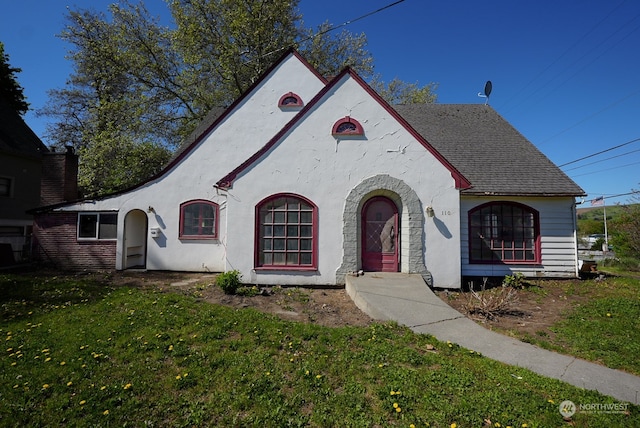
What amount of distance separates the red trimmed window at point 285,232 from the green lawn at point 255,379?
3114mm

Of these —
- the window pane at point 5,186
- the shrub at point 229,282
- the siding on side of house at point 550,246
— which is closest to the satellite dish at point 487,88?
the siding on side of house at point 550,246

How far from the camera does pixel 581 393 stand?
11.4 feet

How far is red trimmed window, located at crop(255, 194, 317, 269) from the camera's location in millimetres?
8750

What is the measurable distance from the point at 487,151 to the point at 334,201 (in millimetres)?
7427

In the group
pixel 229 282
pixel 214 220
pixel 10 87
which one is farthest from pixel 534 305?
pixel 10 87

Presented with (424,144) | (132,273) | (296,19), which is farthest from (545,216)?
(296,19)

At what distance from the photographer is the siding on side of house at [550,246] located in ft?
33.4

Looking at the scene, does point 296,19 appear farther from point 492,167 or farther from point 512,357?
point 512,357

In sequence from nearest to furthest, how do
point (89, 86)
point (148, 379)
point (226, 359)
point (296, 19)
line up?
point (148, 379) → point (226, 359) → point (296, 19) → point (89, 86)

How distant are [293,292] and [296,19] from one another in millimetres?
20484

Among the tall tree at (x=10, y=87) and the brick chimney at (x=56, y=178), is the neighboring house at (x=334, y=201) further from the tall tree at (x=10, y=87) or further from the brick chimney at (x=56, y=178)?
the tall tree at (x=10, y=87)

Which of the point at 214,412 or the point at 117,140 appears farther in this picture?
the point at 117,140

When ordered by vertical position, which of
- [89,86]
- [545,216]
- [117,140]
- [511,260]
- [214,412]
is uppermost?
[89,86]

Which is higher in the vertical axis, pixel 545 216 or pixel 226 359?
pixel 545 216
